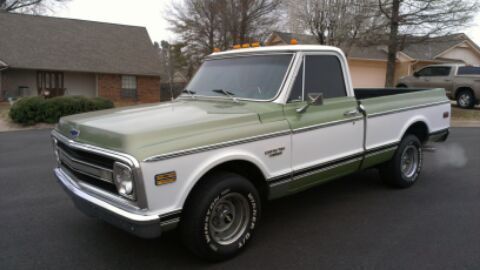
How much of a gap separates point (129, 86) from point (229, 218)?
22.9 meters

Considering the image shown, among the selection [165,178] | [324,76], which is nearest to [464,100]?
[324,76]

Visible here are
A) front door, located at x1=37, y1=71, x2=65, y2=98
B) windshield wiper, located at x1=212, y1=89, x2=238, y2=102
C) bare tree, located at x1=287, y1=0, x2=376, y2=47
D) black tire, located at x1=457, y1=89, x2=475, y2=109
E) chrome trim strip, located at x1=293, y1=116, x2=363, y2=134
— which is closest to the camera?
chrome trim strip, located at x1=293, y1=116, x2=363, y2=134

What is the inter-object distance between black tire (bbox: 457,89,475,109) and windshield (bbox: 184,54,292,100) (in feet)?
49.9

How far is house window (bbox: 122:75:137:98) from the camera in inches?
974

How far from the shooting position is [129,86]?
81.7ft

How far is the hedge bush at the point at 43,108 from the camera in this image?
44.2 ft

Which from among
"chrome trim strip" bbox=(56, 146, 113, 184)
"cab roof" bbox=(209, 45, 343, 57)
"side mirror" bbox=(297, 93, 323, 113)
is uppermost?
"cab roof" bbox=(209, 45, 343, 57)

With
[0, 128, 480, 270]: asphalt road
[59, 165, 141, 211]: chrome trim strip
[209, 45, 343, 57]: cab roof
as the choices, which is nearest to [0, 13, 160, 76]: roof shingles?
[0, 128, 480, 270]: asphalt road

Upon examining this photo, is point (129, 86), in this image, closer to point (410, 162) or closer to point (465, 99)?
point (465, 99)

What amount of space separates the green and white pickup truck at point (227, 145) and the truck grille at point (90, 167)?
0.04 feet

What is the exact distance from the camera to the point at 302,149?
3.89 m

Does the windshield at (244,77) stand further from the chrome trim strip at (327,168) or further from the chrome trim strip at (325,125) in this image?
the chrome trim strip at (327,168)

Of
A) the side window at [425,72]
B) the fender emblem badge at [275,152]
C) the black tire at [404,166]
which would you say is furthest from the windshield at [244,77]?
the side window at [425,72]

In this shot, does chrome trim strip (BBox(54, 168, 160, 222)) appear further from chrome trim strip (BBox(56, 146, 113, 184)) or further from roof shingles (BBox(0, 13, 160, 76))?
roof shingles (BBox(0, 13, 160, 76))
